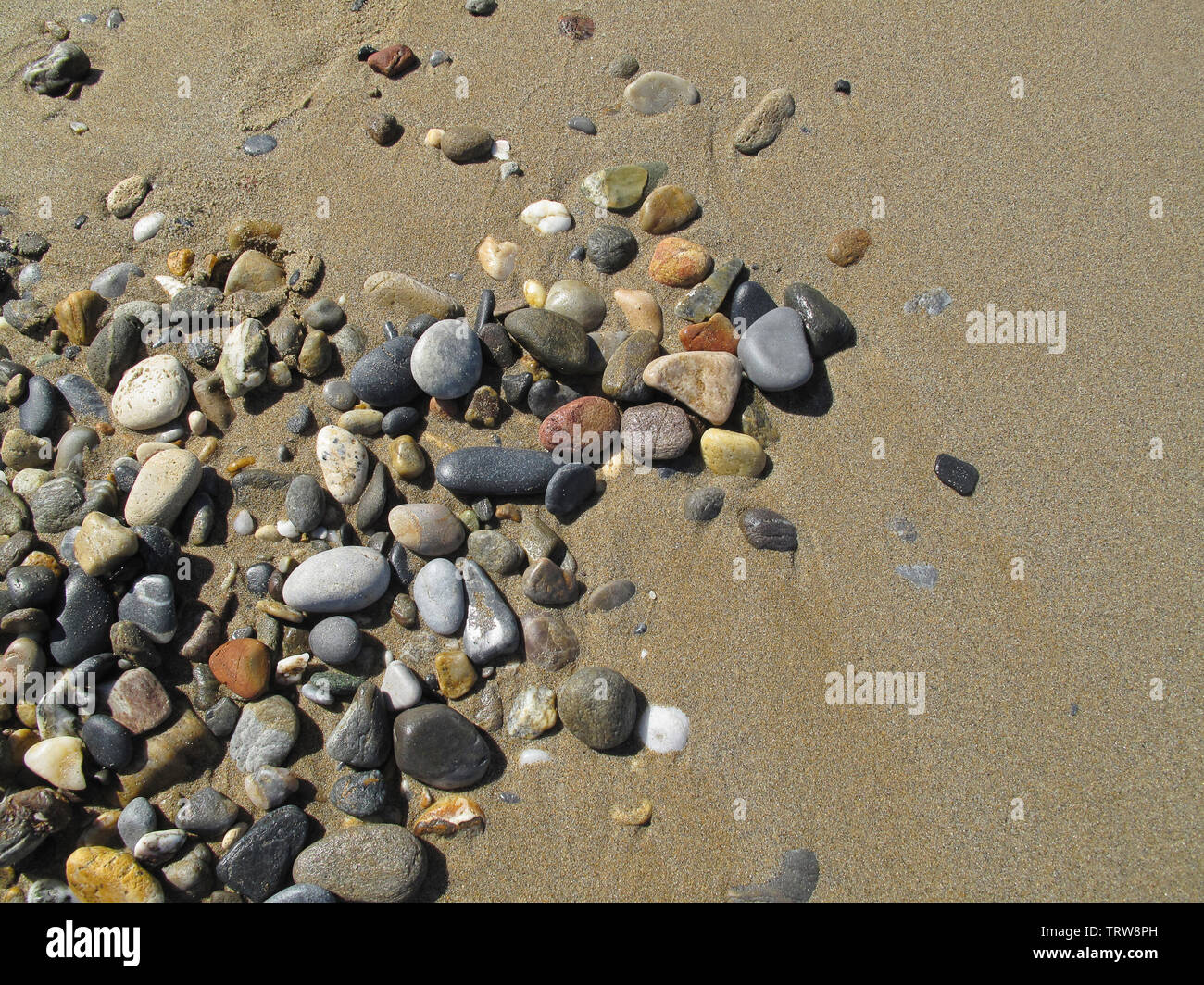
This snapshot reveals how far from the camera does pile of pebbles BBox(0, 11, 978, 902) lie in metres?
2.20

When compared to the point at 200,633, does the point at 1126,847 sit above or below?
below

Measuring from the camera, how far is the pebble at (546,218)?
296 cm

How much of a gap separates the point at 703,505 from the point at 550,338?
→ 2.72 ft

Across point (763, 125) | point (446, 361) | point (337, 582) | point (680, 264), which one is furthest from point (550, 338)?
point (763, 125)

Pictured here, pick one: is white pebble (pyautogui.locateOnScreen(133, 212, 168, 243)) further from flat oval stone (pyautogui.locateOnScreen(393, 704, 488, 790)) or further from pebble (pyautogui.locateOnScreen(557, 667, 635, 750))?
pebble (pyautogui.locateOnScreen(557, 667, 635, 750))

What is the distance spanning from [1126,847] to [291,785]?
8.14 feet

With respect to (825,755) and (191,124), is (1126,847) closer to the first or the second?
(825,755)

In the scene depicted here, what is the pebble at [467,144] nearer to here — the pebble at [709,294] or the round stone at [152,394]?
the pebble at [709,294]

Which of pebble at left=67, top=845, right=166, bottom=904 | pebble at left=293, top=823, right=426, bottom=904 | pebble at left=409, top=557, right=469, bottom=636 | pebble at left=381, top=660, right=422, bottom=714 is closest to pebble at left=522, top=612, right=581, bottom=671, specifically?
pebble at left=409, top=557, right=469, bottom=636

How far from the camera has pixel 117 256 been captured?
3109 mm

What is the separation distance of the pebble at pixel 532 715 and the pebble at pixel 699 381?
1.13 meters

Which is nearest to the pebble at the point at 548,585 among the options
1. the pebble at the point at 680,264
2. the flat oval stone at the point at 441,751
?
the flat oval stone at the point at 441,751
